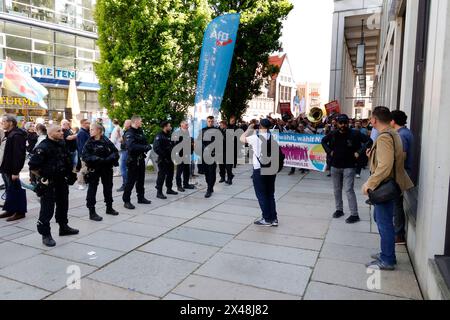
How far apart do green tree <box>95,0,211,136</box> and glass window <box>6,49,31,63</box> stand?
14716 millimetres

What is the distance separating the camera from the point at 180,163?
9.40 m

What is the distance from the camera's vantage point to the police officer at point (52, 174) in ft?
17.0

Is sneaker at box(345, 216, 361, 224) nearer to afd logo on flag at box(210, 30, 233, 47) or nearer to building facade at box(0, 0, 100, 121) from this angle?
afd logo on flag at box(210, 30, 233, 47)

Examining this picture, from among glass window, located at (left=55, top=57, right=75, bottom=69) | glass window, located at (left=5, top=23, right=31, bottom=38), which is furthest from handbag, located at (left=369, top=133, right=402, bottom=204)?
glass window, located at (left=55, top=57, right=75, bottom=69)

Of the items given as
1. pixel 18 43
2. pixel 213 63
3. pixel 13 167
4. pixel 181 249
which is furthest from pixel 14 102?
pixel 181 249

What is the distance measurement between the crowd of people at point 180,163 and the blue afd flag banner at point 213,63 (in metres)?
1.29

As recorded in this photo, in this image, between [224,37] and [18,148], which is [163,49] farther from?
[18,148]

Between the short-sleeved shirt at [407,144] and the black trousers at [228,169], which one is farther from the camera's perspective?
the black trousers at [228,169]

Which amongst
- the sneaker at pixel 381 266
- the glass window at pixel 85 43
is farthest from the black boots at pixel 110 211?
the glass window at pixel 85 43

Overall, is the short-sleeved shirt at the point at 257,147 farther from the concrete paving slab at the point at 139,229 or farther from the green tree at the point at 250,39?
the green tree at the point at 250,39

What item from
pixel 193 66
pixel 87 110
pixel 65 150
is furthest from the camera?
→ pixel 87 110
